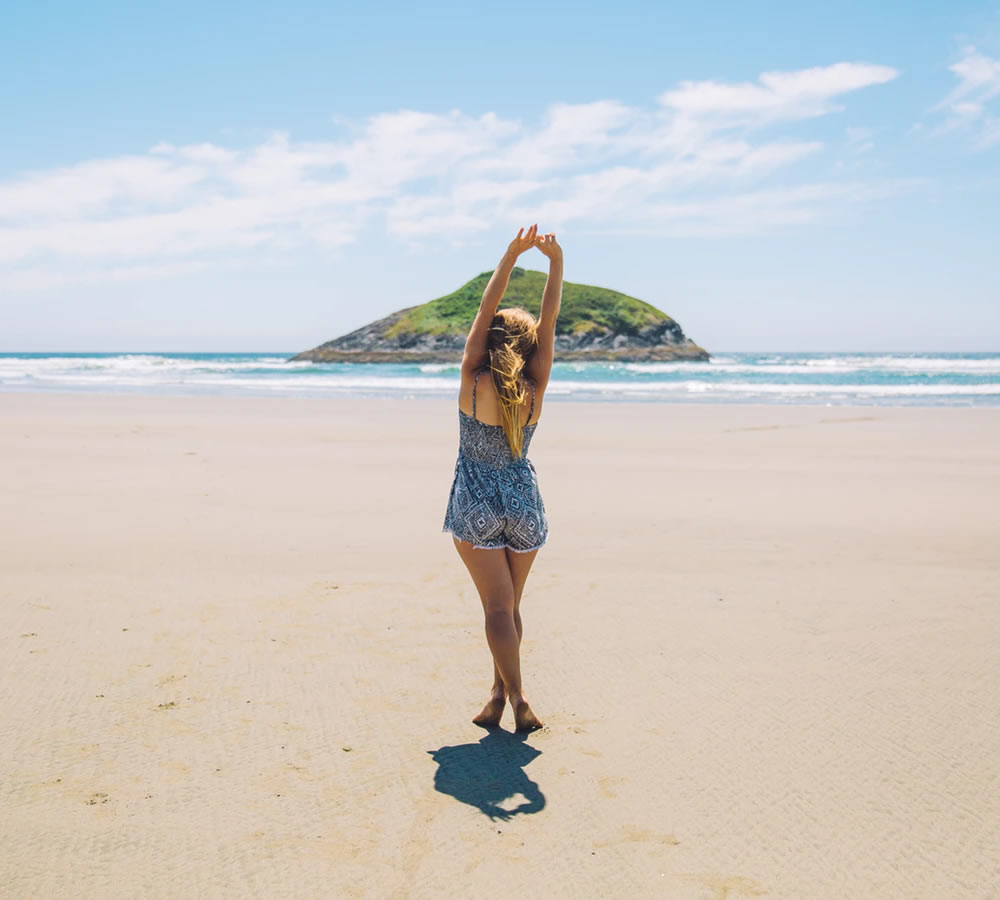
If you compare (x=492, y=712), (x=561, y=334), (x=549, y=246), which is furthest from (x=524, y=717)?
(x=561, y=334)

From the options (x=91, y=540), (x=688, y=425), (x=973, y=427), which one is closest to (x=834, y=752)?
(x=91, y=540)

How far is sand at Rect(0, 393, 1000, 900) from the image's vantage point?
249 centimetres

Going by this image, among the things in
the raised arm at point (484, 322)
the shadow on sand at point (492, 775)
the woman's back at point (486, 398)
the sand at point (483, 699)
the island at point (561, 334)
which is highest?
the island at point (561, 334)

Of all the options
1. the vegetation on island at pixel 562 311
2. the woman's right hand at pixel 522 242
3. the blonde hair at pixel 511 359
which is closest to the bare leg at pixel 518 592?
the blonde hair at pixel 511 359

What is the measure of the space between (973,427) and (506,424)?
1585 cm

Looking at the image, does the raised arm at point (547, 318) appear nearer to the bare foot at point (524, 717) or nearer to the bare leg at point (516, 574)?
the bare leg at point (516, 574)

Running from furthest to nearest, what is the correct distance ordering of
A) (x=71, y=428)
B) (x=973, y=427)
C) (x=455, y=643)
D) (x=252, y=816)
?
(x=973, y=427), (x=71, y=428), (x=455, y=643), (x=252, y=816)

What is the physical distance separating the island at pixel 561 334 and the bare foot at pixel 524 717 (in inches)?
2788

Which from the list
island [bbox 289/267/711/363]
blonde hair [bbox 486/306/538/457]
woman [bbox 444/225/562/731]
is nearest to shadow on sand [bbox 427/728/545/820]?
woman [bbox 444/225/562/731]

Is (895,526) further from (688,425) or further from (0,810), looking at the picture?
(688,425)

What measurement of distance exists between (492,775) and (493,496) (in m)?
1.05

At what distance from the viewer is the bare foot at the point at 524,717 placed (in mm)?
3338

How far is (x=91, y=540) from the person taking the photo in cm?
625

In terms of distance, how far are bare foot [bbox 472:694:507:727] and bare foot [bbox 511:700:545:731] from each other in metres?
0.09
